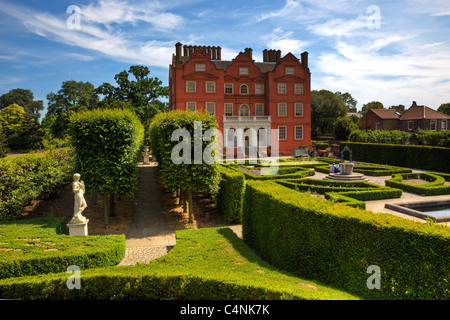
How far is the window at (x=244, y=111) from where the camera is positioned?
41.7 metres

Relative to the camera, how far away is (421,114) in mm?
50875

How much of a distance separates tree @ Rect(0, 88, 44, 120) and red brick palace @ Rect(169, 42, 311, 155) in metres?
49.9

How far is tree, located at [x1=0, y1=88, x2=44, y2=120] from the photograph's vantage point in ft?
231

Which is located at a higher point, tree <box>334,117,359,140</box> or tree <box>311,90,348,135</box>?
tree <box>311,90,348,135</box>

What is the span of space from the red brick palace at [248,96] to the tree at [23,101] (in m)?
49.9

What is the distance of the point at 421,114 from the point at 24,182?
58143mm

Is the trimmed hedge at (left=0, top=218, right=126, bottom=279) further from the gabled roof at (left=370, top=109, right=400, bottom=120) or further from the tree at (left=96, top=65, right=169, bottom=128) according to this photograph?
the gabled roof at (left=370, top=109, right=400, bottom=120)

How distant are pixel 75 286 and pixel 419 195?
58.2ft

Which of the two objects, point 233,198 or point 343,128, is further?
point 343,128

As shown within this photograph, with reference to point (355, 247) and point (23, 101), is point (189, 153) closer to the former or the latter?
point (355, 247)

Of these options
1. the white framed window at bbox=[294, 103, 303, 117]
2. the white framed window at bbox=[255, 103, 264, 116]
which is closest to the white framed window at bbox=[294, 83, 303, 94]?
the white framed window at bbox=[294, 103, 303, 117]

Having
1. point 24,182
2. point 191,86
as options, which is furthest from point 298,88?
point 24,182

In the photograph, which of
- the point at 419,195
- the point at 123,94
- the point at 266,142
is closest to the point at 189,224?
the point at 419,195

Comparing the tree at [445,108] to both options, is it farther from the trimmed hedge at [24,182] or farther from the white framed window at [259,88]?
the trimmed hedge at [24,182]
